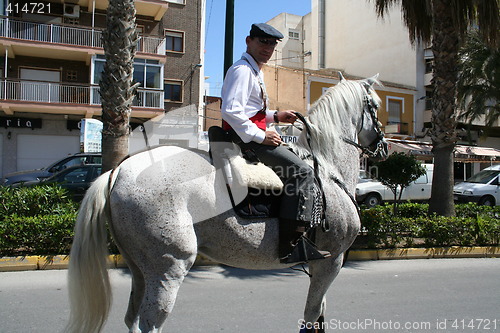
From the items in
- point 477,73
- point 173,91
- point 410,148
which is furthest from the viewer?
point 173,91

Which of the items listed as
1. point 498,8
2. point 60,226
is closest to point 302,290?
point 60,226

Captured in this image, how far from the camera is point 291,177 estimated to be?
9.27 feet

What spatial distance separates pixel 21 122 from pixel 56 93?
2.78m

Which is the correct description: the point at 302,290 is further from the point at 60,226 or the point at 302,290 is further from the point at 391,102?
the point at 391,102

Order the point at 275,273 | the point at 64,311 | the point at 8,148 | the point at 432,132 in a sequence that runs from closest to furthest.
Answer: the point at 64,311 → the point at 275,273 → the point at 432,132 → the point at 8,148

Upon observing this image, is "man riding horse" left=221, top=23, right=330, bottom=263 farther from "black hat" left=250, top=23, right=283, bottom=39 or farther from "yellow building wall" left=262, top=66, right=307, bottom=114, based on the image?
"yellow building wall" left=262, top=66, right=307, bottom=114

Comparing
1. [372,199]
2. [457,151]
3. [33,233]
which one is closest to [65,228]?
[33,233]

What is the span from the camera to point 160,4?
77.6 ft

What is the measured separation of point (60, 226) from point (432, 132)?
27.2ft

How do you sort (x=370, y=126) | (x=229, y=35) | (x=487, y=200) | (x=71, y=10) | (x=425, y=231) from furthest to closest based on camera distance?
1. (x=71, y=10)
2. (x=487, y=200)
3. (x=425, y=231)
4. (x=229, y=35)
5. (x=370, y=126)

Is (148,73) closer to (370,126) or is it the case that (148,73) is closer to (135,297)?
(370,126)

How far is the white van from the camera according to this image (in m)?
18.4

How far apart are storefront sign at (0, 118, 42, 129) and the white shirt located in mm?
22728

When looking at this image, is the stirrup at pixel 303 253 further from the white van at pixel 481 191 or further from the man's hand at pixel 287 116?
the white van at pixel 481 191
